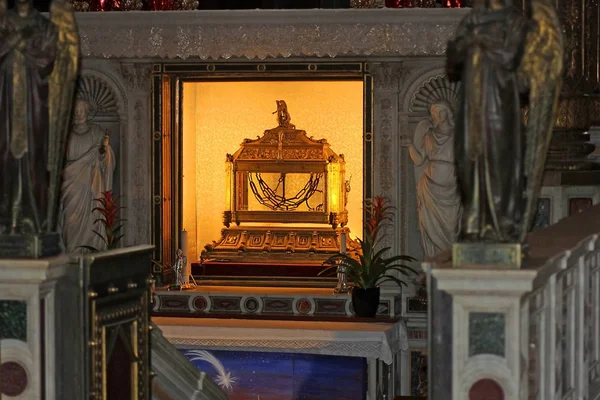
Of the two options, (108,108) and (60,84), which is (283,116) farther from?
(60,84)

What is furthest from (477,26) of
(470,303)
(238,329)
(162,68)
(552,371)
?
(162,68)

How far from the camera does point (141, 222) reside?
13.7 metres

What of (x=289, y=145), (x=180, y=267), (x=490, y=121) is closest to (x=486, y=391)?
(x=490, y=121)

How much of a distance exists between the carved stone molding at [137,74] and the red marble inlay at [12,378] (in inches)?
300

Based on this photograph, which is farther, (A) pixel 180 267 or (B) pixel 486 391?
(A) pixel 180 267

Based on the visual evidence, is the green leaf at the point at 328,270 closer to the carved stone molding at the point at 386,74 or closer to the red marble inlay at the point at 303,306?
the red marble inlay at the point at 303,306

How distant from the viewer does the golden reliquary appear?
561 inches

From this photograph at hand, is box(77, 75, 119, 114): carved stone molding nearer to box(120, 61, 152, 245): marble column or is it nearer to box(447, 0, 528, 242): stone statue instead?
box(120, 61, 152, 245): marble column

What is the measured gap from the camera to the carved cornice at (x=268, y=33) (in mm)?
13047

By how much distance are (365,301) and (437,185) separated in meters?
1.21

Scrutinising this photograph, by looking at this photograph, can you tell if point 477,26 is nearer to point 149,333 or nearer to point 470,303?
point 470,303

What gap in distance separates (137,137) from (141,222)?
78 centimetres

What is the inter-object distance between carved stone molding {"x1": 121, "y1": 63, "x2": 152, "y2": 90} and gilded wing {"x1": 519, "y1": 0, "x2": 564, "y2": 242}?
801 centimetres

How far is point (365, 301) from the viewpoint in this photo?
12852 mm
